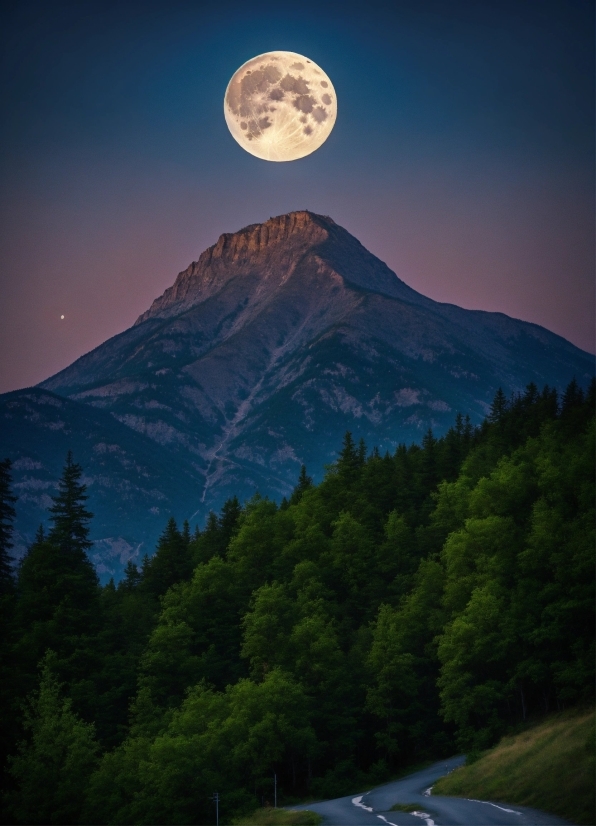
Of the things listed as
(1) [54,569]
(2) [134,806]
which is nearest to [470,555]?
(2) [134,806]

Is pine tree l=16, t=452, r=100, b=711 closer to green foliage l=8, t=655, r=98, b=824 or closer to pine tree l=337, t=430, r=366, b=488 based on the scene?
green foliage l=8, t=655, r=98, b=824

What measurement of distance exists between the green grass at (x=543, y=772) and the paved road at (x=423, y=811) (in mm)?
1055

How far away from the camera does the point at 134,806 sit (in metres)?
72.1

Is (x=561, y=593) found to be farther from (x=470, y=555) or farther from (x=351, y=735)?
(x=351, y=735)

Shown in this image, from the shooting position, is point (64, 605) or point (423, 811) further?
point (64, 605)

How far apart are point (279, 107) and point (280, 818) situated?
68168 mm

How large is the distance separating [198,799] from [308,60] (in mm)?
54663

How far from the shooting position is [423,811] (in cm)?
4941

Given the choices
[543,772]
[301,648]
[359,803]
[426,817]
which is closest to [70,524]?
[301,648]

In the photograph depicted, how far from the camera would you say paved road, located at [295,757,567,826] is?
148ft

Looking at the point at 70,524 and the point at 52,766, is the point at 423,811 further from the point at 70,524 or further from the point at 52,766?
the point at 70,524

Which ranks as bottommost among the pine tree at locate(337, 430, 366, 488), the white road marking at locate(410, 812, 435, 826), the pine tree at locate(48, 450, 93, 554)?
the white road marking at locate(410, 812, 435, 826)

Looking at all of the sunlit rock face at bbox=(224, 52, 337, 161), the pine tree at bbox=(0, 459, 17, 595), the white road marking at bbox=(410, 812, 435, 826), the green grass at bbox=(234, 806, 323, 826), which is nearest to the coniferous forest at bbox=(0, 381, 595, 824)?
the pine tree at bbox=(0, 459, 17, 595)

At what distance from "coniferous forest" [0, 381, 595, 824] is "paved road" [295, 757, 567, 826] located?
9.65m
